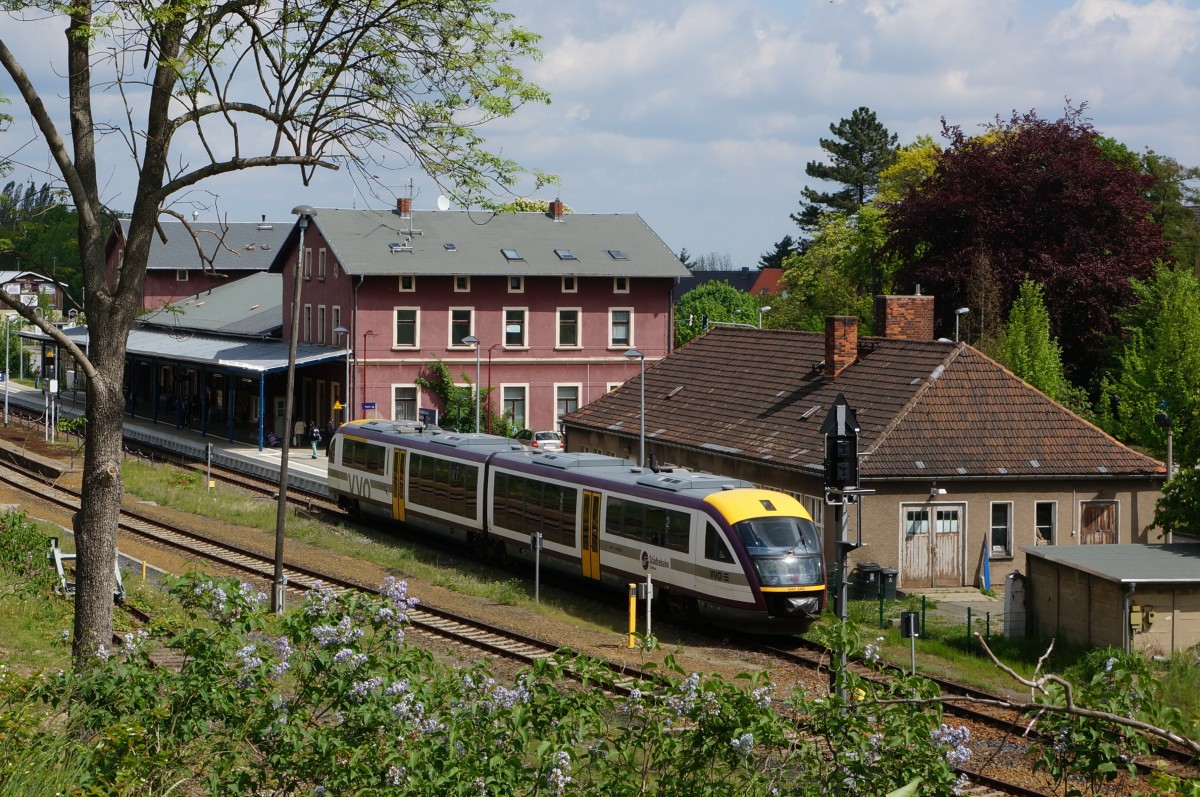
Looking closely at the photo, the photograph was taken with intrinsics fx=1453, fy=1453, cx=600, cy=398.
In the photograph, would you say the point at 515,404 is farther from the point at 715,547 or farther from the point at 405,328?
the point at 715,547

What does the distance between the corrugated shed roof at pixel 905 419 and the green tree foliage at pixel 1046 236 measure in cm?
1779

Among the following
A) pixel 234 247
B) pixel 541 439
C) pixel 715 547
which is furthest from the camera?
pixel 234 247

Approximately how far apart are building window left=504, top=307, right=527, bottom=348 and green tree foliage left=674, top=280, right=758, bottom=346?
1736 inches

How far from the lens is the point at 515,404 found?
57438 mm

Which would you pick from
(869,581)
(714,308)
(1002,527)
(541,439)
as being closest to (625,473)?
(869,581)

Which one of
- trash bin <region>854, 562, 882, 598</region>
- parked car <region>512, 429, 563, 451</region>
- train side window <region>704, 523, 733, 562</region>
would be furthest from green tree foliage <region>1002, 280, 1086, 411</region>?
train side window <region>704, 523, 733, 562</region>

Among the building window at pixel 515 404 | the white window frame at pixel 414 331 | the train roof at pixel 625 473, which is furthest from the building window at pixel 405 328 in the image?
the train roof at pixel 625 473

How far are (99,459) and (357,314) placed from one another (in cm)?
4322

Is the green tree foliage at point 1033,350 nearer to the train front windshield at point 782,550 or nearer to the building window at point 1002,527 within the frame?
the building window at point 1002,527

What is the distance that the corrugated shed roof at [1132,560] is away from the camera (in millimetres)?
22188

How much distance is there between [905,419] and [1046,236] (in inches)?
999

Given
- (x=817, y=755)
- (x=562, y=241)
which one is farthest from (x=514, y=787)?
(x=562, y=241)

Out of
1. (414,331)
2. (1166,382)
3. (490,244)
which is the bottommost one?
(1166,382)

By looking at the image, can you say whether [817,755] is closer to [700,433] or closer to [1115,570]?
[1115,570]
